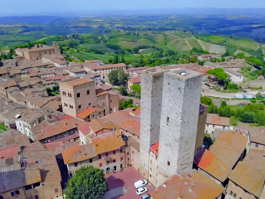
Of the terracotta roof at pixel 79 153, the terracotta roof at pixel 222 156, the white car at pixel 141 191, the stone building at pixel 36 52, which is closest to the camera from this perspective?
the terracotta roof at pixel 222 156

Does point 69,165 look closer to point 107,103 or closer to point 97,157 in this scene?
point 97,157

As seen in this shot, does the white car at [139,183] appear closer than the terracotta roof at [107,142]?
Yes

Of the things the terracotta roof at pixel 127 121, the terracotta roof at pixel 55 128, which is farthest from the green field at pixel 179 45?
the terracotta roof at pixel 55 128

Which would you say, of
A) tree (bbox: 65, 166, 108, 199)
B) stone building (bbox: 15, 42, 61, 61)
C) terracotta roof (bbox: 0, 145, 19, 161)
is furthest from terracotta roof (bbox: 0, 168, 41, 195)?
stone building (bbox: 15, 42, 61, 61)

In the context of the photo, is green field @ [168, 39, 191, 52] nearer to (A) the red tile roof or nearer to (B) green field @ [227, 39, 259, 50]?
(B) green field @ [227, 39, 259, 50]

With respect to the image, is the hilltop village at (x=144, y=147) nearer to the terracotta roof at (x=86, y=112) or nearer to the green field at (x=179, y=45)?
the terracotta roof at (x=86, y=112)

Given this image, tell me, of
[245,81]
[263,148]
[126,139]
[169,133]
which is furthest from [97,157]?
[245,81]

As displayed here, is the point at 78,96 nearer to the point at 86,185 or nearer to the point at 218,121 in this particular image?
the point at 86,185
